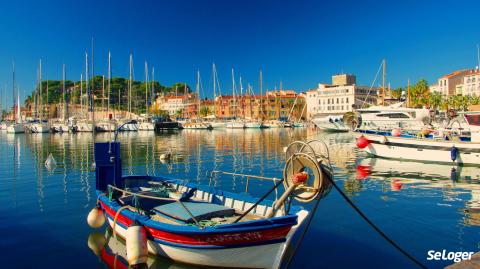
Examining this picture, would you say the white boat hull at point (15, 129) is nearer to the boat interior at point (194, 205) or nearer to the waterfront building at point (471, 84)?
the boat interior at point (194, 205)

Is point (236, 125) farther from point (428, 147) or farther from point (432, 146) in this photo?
point (432, 146)

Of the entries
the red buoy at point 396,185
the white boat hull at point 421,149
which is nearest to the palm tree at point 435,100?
the white boat hull at point 421,149

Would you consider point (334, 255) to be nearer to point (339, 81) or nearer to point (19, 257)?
point (19, 257)

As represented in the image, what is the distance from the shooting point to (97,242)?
13109 millimetres

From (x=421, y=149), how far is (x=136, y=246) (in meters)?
26.6

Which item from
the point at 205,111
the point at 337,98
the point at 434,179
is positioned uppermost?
the point at 337,98

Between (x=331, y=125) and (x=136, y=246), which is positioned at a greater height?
(x=331, y=125)

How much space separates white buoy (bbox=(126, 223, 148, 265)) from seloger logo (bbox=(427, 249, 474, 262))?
8.53 m

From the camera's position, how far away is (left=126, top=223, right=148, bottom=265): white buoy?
A: 10430mm

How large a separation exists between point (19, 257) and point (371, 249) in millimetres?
11410

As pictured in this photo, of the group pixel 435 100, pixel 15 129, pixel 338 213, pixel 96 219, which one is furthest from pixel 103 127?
pixel 338 213

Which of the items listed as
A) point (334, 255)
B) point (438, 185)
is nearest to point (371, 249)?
point (334, 255)

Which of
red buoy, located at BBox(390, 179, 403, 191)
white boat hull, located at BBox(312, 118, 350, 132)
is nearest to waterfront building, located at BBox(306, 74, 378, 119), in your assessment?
white boat hull, located at BBox(312, 118, 350, 132)

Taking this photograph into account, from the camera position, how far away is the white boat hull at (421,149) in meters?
27.5
